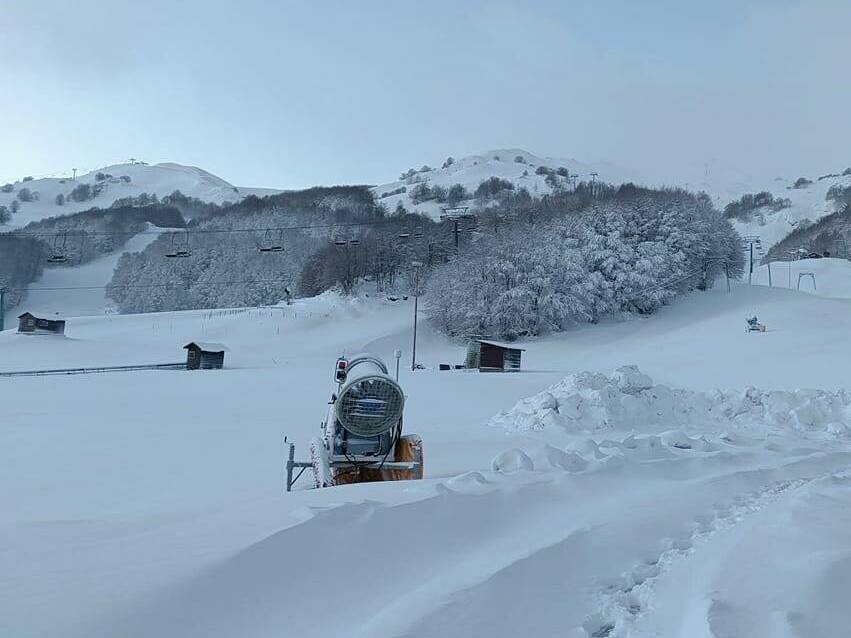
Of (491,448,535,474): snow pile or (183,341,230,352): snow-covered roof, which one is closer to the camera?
(491,448,535,474): snow pile

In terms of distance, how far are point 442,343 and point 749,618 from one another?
54761 millimetres

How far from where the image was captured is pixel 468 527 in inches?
227

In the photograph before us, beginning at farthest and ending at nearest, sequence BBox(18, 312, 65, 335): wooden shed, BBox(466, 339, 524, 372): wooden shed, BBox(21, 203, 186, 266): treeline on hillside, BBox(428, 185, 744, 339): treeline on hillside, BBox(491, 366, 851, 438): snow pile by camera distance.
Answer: BBox(21, 203, 186, 266): treeline on hillside
BBox(428, 185, 744, 339): treeline on hillside
BBox(18, 312, 65, 335): wooden shed
BBox(466, 339, 524, 372): wooden shed
BBox(491, 366, 851, 438): snow pile

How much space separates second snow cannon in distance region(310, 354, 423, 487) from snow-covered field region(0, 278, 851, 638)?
35.2 inches

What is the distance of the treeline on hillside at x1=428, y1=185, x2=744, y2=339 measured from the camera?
5625 centimetres

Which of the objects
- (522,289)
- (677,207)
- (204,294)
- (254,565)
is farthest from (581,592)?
(204,294)

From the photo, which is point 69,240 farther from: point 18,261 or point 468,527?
point 468,527

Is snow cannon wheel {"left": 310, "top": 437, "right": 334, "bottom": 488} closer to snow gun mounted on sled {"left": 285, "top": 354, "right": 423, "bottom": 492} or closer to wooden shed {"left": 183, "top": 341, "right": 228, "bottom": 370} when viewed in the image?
snow gun mounted on sled {"left": 285, "top": 354, "right": 423, "bottom": 492}

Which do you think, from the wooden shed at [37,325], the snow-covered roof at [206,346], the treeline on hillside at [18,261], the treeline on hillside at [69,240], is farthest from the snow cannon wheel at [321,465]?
the treeline on hillside at [18,261]

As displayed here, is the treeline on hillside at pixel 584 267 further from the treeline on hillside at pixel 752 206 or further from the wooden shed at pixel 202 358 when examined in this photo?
the treeline on hillside at pixel 752 206

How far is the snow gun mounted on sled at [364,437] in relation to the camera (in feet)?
29.5

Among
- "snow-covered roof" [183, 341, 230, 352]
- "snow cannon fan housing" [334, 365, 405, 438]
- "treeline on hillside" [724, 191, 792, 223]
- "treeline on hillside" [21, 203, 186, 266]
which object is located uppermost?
"treeline on hillside" [724, 191, 792, 223]

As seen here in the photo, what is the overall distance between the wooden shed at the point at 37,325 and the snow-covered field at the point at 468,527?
42428mm

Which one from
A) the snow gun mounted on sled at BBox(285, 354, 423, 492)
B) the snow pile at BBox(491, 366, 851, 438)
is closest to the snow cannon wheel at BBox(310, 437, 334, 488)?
the snow gun mounted on sled at BBox(285, 354, 423, 492)
